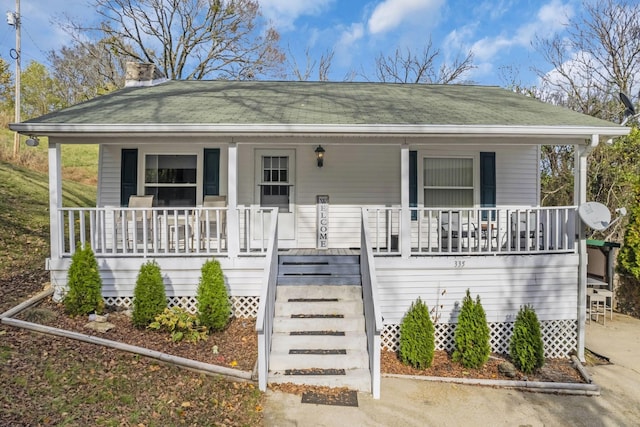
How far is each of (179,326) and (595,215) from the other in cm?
639

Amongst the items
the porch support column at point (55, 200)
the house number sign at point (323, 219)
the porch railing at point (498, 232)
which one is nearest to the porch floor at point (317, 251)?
the house number sign at point (323, 219)

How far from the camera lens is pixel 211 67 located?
2170 centimetres

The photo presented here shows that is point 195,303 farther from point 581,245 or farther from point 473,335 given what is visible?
point 581,245

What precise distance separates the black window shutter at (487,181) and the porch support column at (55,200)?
24.9 feet

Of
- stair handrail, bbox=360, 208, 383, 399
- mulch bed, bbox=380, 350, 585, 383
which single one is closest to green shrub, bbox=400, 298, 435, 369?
mulch bed, bbox=380, 350, 585, 383

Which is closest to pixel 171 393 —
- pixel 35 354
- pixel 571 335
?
pixel 35 354

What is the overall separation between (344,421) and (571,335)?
4.46 m

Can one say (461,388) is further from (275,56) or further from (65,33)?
(65,33)

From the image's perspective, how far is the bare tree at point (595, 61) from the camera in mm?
16438

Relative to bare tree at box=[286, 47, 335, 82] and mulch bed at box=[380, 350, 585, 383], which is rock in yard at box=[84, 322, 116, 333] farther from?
bare tree at box=[286, 47, 335, 82]

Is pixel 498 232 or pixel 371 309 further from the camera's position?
pixel 498 232

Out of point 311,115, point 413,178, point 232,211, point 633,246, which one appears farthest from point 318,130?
point 633,246

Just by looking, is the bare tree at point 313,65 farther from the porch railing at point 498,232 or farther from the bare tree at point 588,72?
the porch railing at point 498,232

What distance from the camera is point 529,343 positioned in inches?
215
